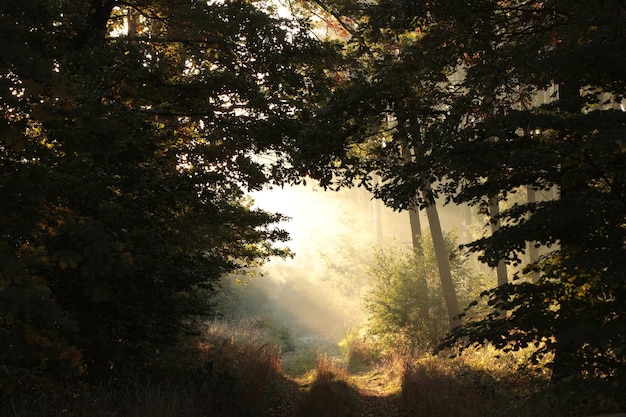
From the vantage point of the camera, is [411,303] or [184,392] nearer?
[184,392]

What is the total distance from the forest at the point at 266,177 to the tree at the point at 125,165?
0.04 metres

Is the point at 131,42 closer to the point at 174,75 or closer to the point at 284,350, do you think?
the point at 174,75

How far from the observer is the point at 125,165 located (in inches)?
287

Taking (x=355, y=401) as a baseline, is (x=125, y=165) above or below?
above

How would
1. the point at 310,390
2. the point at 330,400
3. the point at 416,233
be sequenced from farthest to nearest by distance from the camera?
the point at 416,233, the point at 310,390, the point at 330,400

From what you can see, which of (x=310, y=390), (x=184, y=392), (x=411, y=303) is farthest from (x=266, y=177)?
(x=411, y=303)

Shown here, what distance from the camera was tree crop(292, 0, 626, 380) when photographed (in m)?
5.35

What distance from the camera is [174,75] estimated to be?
10.3m

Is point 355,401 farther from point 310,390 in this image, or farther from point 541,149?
point 541,149

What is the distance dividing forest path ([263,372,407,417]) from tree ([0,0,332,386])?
9.93 feet

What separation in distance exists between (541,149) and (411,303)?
13712mm

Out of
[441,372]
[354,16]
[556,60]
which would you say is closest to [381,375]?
[441,372]

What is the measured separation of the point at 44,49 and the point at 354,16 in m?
7.77

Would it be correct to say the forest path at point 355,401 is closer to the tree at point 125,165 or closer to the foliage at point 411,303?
the tree at point 125,165
